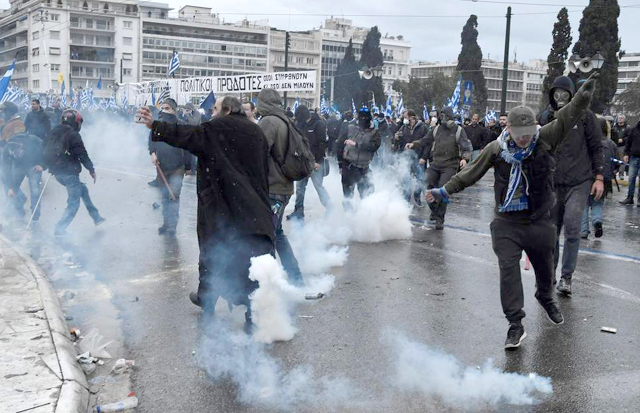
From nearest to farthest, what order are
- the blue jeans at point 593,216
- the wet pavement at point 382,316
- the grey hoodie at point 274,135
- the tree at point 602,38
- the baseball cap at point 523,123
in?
the wet pavement at point 382,316
the baseball cap at point 523,123
the grey hoodie at point 274,135
the blue jeans at point 593,216
the tree at point 602,38

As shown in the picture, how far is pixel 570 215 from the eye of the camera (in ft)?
21.5

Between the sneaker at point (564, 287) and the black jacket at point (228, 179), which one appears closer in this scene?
the black jacket at point (228, 179)

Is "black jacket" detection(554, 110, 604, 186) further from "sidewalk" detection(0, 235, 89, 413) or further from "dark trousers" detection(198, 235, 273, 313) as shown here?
"sidewalk" detection(0, 235, 89, 413)

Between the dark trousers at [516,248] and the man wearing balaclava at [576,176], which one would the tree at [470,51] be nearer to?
the man wearing balaclava at [576,176]

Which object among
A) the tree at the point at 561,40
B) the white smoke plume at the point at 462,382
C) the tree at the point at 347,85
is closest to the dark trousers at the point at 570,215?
the white smoke plume at the point at 462,382

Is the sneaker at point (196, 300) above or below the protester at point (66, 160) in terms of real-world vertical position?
below

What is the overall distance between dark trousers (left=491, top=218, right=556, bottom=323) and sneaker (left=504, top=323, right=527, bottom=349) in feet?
0.15

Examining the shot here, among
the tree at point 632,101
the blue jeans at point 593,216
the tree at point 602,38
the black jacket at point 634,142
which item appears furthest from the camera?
the tree at point 632,101

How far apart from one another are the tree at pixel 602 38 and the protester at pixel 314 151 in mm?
36285

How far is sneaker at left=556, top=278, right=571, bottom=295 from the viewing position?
662 centimetres

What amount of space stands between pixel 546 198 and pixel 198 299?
111 inches

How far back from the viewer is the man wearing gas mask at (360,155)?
34.6 ft

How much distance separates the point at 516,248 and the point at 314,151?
716 cm

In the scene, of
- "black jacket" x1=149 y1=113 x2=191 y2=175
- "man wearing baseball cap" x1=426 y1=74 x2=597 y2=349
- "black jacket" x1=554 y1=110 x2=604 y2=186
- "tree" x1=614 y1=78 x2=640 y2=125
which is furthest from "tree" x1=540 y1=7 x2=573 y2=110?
"man wearing baseball cap" x1=426 y1=74 x2=597 y2=349
